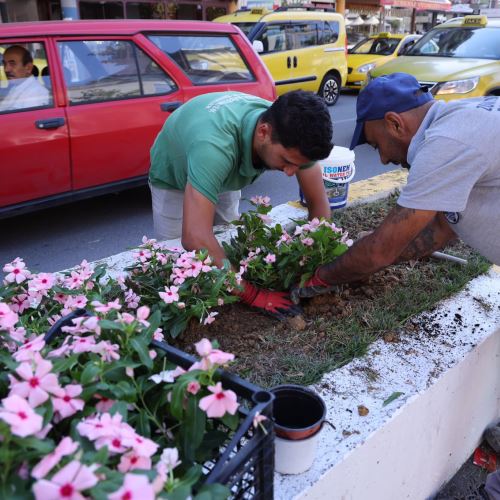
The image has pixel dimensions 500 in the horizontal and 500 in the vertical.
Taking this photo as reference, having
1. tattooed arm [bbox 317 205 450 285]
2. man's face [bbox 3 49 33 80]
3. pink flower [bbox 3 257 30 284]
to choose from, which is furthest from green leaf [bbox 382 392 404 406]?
man's face [bbox 3 49 33 80]

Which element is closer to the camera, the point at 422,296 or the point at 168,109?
the point at 422,296

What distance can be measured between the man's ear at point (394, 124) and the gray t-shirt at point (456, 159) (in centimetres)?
10

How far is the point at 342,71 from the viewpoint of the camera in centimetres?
1246

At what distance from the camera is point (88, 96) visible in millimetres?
4617

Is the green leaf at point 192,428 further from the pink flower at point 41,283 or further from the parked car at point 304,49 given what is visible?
the parked car at point 304,49

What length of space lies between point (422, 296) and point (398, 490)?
86cm

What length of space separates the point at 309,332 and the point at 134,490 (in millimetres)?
1444

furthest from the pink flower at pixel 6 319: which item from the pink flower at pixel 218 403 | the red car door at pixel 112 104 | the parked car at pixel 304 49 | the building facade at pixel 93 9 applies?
the building facade at pixel 93 9

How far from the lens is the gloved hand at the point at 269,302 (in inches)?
92.1

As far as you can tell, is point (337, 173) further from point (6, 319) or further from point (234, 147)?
point (6, 319)

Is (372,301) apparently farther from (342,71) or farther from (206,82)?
(342,71)

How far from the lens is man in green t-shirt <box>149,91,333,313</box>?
85.6 inches

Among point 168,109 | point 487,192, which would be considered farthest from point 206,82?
point 487,192

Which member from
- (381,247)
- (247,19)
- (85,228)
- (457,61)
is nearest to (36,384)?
(381,247)
